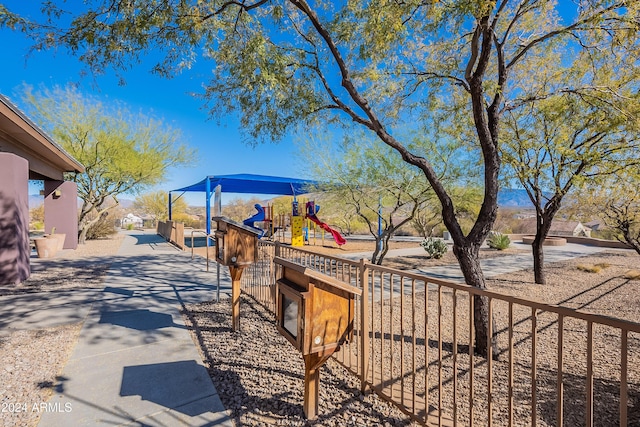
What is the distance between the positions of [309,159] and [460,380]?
702 cm

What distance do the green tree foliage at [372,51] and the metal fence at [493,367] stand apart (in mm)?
652

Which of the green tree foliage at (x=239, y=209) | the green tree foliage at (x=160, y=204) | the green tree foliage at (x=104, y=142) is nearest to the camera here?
the green tree foliage at (x=104, y=142)

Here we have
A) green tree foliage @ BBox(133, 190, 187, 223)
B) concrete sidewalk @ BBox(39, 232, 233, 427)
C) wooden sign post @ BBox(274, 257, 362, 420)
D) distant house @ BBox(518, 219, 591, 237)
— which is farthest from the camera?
green tree foliage @ BBox(133, 190, 187, 223)

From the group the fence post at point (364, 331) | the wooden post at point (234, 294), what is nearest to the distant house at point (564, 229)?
the fence post at point (364, 331)

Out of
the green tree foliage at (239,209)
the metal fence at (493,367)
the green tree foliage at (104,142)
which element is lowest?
the metal fence at (493,367)

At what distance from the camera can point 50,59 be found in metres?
3.88

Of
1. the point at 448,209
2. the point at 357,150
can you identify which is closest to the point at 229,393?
the point at 448,209

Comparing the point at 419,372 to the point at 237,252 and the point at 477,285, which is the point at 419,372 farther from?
the point at 237,252

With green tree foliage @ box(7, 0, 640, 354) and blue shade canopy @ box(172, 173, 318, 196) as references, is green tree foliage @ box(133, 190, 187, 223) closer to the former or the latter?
blue shade canopy @ box(172, 173, 318, 196)

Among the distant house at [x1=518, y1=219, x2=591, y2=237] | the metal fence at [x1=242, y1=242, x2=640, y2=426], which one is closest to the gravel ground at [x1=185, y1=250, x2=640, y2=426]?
the metal fence at [x1=242, y1=242, x2=640, y2=426]

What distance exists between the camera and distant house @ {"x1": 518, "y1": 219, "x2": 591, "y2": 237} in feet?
70.4

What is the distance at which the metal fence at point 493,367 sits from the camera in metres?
1.65

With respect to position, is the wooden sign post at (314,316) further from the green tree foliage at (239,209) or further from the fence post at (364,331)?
the green tree foliage at (239,209)

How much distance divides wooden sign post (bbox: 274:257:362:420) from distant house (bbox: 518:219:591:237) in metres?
24.5
